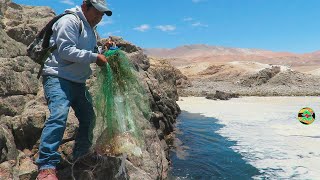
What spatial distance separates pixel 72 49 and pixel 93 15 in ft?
2.11

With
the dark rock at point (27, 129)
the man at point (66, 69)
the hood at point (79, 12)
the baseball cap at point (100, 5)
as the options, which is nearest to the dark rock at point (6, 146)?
the dark rock at point (27, 129)

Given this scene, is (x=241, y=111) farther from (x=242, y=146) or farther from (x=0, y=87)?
(x=0, y=87)

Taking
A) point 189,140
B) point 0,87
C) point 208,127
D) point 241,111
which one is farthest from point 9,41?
point 241,111

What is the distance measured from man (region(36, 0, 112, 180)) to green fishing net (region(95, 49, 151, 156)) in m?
0.50

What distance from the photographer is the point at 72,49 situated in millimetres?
4582

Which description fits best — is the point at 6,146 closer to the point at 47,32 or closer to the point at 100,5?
the point at 47,32

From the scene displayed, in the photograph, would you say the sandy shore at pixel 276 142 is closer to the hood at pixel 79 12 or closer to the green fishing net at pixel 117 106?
the green fishing net at pixel 117 106

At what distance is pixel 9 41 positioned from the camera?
300 inches

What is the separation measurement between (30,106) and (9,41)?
173 cm

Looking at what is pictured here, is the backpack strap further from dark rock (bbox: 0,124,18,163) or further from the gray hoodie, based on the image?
dark rock (bbox: 0,124,18,163)

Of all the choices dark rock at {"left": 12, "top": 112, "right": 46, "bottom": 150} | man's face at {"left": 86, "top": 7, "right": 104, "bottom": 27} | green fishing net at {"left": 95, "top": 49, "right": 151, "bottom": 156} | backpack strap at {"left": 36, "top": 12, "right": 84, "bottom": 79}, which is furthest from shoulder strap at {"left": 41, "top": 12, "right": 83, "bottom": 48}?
dark rock at {"left": 12, "top": 112, "right": 46, "bottom": 150}

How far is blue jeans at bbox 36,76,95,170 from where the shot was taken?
4512 millimetres

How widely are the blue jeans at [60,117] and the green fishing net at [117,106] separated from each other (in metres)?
0.24

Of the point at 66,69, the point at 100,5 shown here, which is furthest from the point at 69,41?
the point at 100,5
